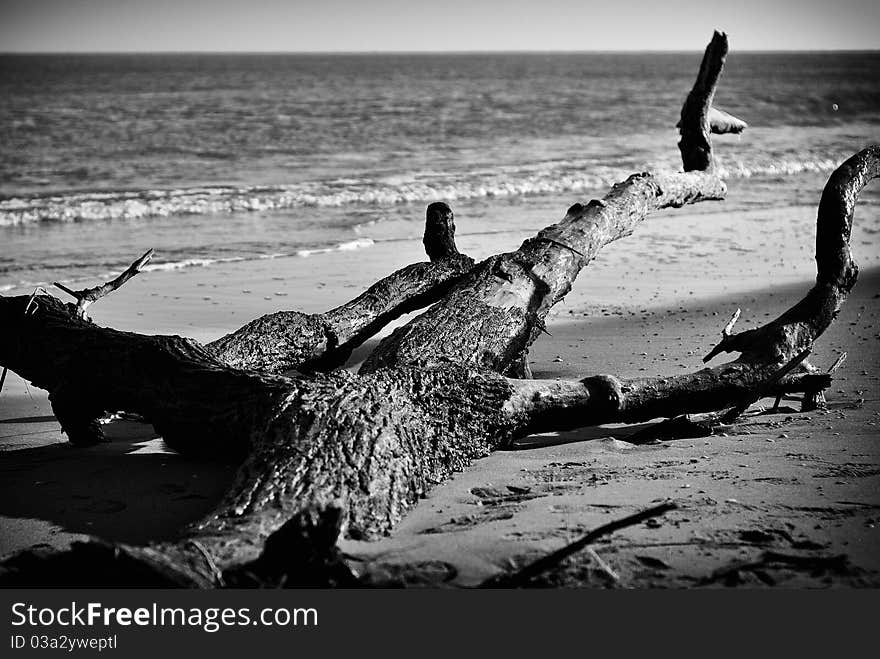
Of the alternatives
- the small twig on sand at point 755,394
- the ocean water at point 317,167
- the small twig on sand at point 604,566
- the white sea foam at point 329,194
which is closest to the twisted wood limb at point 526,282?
the small twig on sand at point 755,394

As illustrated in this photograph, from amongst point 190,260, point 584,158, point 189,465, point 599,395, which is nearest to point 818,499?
point 599,395

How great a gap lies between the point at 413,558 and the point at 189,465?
4.90ft

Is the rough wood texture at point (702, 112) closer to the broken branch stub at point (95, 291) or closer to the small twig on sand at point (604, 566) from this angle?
the broken branch stub at point (95, 291)

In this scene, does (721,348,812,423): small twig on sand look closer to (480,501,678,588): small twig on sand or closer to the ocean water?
(480,501,678,588): small twig on sand

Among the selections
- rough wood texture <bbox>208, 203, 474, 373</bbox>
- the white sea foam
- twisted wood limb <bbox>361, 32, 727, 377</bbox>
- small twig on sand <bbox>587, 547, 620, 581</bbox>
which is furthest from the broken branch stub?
the white sea foam

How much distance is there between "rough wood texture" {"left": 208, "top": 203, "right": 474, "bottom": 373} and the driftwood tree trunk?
0.01 m

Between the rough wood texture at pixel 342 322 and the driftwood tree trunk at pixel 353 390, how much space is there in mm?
12

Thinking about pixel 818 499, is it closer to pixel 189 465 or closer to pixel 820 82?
pixel 189 465

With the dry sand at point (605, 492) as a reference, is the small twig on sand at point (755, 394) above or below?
above

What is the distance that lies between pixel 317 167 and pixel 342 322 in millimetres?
13198

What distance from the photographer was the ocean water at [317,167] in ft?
35.7

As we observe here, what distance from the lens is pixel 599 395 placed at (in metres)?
3.96

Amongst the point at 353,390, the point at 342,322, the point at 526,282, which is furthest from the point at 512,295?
the point at 353,390

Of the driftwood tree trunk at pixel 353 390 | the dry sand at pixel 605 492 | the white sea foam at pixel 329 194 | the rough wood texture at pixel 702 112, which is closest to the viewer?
the driftwood tree trunk at pixel 353 390
